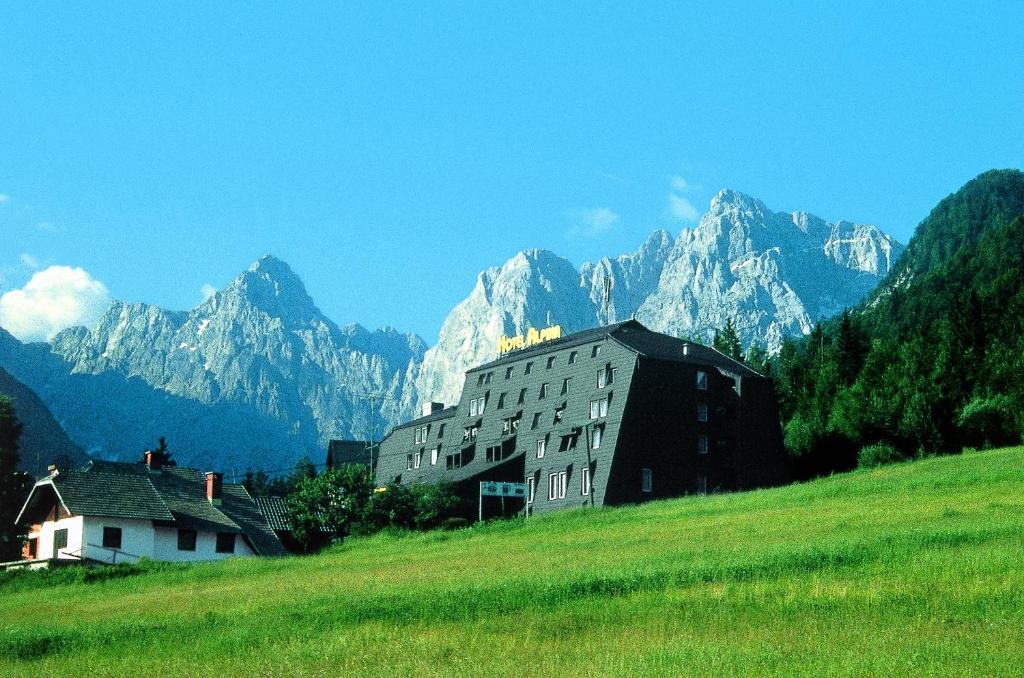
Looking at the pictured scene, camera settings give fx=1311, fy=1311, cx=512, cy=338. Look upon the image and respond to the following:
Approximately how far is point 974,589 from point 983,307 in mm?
108656

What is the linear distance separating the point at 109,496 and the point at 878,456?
56.3 metres

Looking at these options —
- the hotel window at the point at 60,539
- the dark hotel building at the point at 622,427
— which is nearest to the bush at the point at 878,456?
the dark hotel building at the point at 622,427

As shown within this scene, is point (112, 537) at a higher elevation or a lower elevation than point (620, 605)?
higher

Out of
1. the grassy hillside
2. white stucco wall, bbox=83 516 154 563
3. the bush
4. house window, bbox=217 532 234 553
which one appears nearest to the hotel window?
white stucco wall, bbox=83 516 154 563

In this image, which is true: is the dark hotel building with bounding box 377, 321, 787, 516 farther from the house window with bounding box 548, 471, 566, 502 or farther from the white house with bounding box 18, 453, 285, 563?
the white house with bounding box 18, 453, 285, 563

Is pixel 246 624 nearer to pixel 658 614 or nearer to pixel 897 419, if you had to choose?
pixel 658 614

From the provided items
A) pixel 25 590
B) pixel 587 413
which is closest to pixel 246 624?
pixel 25 590

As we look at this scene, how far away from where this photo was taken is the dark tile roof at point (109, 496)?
3174 inches

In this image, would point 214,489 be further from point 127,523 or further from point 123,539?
point 123,539

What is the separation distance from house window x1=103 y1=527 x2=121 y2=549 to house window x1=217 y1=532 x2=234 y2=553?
710 cm

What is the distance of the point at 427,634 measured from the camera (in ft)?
112

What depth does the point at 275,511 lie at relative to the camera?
9875 centimetres

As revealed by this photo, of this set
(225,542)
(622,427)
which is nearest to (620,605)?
(225,542)

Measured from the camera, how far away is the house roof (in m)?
81.3
